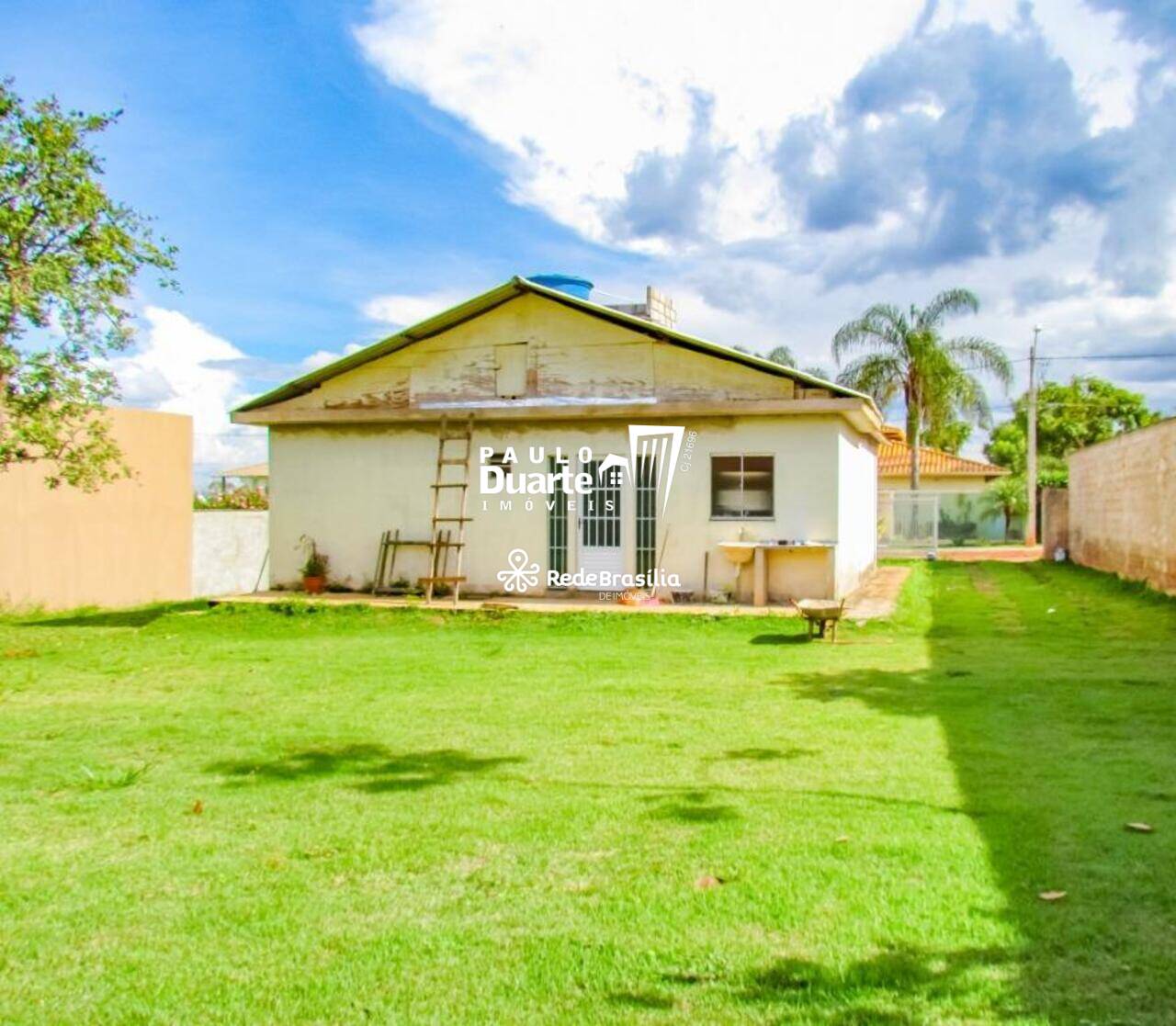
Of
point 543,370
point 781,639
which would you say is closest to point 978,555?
point 543,370

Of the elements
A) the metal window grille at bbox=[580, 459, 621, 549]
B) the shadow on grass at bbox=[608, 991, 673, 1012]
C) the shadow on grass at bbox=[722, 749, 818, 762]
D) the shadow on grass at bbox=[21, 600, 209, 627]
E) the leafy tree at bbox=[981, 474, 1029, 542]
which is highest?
the leafy tree at bbox=[981, 474, 1029, 542]

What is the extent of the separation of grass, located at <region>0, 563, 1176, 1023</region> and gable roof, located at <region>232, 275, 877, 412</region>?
5.75 meters

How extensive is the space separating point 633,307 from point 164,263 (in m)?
7.59

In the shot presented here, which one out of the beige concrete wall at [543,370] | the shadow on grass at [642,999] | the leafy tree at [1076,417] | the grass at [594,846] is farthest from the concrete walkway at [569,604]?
the leafy tree at [1076,417]

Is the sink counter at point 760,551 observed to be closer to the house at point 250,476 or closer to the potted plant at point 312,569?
the potted plant at point 312,569

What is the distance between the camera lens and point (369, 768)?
258 inches

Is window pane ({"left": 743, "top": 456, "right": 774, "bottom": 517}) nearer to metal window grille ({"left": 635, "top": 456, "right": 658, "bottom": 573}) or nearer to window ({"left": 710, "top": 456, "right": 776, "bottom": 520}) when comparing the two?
window ({"left": 710, "top": 456, "right": 776, "bottom": 520})

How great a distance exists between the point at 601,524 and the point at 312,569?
4701mm

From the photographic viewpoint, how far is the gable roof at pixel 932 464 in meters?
40.8

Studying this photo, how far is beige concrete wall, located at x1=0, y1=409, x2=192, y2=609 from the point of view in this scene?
16.7 metres

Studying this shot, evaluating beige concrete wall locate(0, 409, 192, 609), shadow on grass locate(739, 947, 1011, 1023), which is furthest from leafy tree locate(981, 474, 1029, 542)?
shadow on grass locate(739, 947, 1011, 1023)

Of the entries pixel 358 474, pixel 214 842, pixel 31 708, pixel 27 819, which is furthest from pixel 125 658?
pixel 214 842

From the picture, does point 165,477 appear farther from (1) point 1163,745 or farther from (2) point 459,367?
(1) point 1163,745

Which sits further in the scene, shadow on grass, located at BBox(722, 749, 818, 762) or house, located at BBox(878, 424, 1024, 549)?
house, located at BBox(878, 424, 1024, 549)
